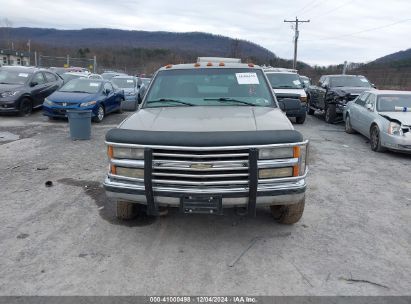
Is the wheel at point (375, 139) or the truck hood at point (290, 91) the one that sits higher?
the truck hood at point (290, 91)

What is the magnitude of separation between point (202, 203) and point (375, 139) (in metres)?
7.17

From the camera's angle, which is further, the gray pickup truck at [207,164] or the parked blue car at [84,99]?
the parked blue car at [84,99]

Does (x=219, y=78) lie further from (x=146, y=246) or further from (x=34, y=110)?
(x=34, y=110)

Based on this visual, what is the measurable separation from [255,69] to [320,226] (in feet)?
8.01

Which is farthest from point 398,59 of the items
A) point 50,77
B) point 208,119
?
point 208,119

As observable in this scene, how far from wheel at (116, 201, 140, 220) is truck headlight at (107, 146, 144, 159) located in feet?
2.71

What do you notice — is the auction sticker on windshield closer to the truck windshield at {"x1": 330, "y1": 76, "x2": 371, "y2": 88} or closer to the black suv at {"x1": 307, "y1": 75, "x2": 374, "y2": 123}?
the black suv at {"x1": 307, "y1": 75, "x2": 374, "y2": 123}

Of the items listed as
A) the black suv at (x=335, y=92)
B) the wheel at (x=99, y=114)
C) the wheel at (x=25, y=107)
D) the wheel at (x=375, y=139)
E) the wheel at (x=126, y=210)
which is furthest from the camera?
the black suv at (x=335, y=92)

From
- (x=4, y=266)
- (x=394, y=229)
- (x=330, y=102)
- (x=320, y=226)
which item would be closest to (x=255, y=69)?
(x=320, y=226)

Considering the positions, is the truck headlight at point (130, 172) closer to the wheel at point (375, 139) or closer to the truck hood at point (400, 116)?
the truck hood at point (400, 116)

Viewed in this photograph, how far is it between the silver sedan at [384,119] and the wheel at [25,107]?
1076cm


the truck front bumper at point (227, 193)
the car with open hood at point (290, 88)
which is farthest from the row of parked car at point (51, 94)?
the truck front bumper at point (227, 193)

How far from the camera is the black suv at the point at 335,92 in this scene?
13.9m

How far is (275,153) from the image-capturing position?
3.88 meters
